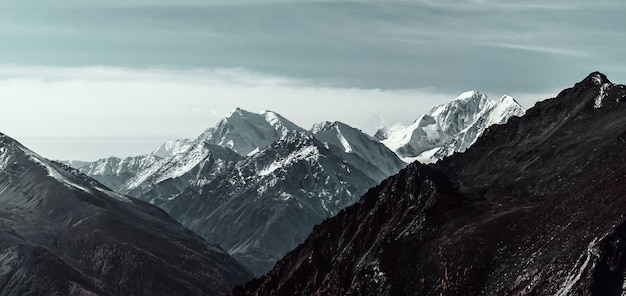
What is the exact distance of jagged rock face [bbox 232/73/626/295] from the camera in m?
104

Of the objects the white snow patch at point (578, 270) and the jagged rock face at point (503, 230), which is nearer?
the white snow patch at point (578, 270)

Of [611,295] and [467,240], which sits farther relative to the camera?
[467,240]

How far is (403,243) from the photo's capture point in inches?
5950

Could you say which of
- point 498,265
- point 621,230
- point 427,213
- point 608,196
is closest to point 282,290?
point 427,213

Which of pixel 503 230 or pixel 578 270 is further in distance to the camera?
pixel 503 230

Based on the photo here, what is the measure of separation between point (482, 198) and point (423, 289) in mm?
45593

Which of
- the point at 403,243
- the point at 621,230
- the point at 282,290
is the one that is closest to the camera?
the point at 621,230

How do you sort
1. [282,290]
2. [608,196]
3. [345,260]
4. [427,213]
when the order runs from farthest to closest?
1. [282,290]
2. [345,260]
3. [427,213]
4. [608,196]

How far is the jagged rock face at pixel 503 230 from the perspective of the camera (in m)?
104

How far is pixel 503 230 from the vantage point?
131 meters

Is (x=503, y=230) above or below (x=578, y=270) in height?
above

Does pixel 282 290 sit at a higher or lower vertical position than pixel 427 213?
lower

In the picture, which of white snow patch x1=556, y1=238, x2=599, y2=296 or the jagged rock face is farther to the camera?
the jagged rock face

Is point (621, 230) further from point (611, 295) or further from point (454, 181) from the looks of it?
point (454, 181)
